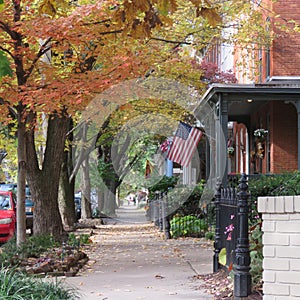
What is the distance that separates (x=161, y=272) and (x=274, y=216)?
5.70 metres

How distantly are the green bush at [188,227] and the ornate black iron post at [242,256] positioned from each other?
1190 centimetres

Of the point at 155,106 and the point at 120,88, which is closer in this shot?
the point at 120,88

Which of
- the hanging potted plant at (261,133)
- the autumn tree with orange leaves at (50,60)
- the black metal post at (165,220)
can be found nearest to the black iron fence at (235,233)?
the autumn tree with orange leaves at (50,60)

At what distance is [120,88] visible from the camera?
682 inches

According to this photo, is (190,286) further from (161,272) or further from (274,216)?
(274,216)

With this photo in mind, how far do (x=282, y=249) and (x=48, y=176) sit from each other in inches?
498

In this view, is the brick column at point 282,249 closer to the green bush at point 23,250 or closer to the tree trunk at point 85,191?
the green bush at point 23,250

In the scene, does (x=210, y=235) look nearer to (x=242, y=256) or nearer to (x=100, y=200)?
(x=242, y=256)

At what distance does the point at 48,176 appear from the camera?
19.0 m

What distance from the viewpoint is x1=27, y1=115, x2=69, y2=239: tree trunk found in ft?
61.6

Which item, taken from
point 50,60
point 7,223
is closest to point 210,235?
point 7,223

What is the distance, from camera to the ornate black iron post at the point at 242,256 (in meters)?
8.73

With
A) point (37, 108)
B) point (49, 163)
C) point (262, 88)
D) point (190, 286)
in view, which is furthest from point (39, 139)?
point (190, 286)

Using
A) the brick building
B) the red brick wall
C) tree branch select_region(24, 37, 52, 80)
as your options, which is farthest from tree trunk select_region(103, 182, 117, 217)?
tree branch select_region(24, 37, 52, 80)
